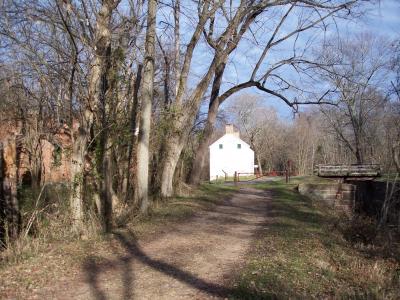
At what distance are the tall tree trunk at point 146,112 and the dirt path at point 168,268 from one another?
226 cm

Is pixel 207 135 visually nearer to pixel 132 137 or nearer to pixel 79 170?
pixel 132 137

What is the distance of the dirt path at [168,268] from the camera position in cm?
691

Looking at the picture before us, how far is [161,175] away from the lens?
19.1m

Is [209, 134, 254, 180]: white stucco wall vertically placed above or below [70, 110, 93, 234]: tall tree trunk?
above

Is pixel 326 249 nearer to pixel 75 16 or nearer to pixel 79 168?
pixel 79 168

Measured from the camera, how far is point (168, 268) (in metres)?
8.32

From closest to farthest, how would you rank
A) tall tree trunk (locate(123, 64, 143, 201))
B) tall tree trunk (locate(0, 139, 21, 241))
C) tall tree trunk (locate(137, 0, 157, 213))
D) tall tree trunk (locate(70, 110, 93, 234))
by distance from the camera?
tall tree trunk (locate(0, 139, 21, 241)) < tall tree trunk (locate(70, 110, 93, 234)) < tall tree trunk (locate(137, 0, 157, 213)) < tall tree trunk (locate(123, 64, 143, 201))

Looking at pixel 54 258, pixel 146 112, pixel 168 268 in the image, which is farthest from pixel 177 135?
pixel 168 268

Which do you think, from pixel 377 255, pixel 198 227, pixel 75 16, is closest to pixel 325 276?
pixel 377 255

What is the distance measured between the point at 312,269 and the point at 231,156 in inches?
2790

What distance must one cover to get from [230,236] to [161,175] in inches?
304

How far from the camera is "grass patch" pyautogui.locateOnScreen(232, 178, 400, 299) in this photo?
7117mm

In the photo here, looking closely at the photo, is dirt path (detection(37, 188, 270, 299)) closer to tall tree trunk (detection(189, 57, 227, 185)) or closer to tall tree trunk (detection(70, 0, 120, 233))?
tall tree trunk (detection(70, 0, 120, 233))

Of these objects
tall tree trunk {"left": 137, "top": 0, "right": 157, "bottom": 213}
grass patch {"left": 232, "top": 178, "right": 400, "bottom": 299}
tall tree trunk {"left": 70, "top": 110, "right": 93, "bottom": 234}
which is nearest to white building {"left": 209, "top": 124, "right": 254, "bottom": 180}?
tall tree trunk {"left": 137, "top": 0, "right": 157, "bottom": 213}
